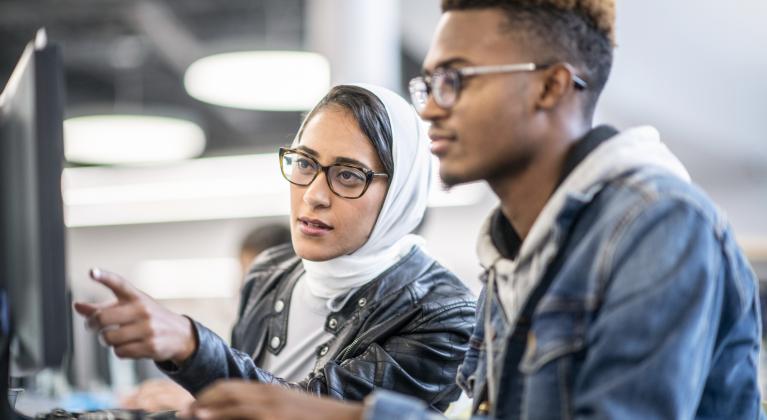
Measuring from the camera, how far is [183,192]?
512 inches

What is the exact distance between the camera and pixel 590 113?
1522mm

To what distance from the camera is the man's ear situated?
1451 mm

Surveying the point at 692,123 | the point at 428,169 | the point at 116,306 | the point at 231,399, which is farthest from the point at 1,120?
the point at 692,123

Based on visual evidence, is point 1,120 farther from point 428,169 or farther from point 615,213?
point 428,169

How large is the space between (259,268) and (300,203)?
1.57ft

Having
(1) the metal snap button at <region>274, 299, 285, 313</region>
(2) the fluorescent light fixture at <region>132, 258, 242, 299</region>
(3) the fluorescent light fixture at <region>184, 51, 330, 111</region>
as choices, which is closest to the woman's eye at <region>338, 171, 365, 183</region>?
(1) the metal snap button at <region>274, 299, 285, 313</region>

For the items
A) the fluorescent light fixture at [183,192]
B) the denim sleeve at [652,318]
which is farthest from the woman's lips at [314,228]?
the fluorescent light fixture at [183,192]

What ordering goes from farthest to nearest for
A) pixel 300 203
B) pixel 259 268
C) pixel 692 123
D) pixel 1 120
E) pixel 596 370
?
pixel 692 123 < pixel 259 268 < pixel 300 203 < pixel 1 120 < pixel 596 370

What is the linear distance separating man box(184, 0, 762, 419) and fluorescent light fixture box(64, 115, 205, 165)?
21.0 feet

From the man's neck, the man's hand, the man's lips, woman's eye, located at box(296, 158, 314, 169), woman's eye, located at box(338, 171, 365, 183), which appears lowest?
the man's hand

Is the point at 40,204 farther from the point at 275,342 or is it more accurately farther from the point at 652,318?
the point at 275,342

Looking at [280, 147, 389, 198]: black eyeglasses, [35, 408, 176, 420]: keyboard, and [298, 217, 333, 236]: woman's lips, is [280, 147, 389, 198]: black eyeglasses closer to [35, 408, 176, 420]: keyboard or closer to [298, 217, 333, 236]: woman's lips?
[298, 217, 333, 236]: woman's lips

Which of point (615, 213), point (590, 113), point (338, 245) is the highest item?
point (590, 113)

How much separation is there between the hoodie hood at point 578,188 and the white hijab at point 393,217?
0.66 meters
